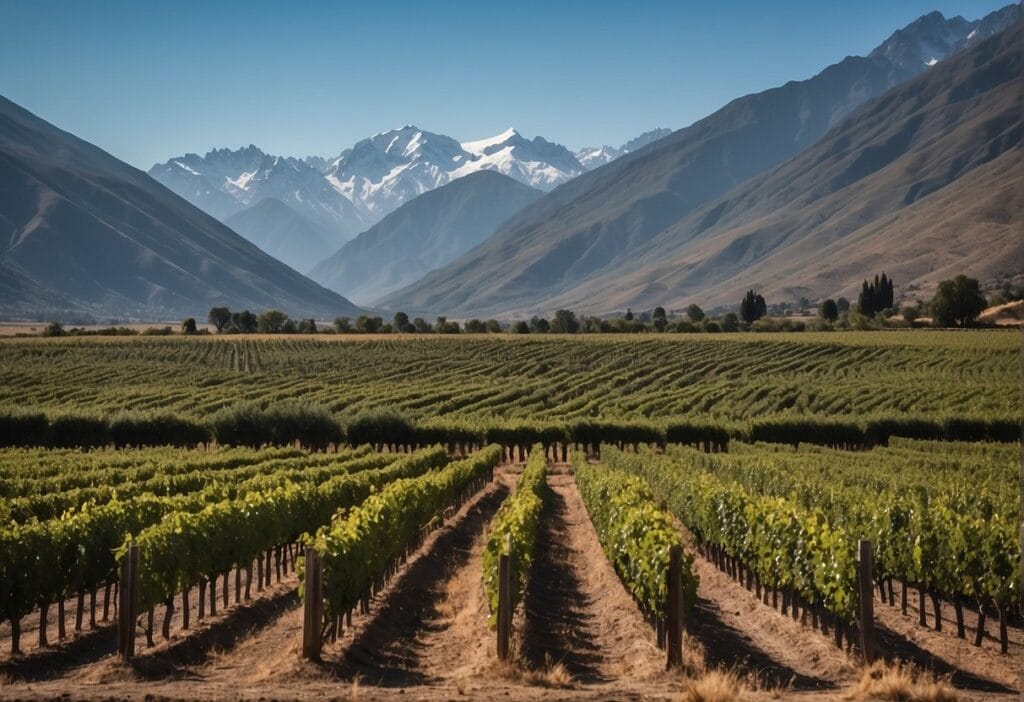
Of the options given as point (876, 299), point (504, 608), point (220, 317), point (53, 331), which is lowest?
point (504, 608)

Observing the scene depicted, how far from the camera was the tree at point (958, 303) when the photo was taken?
451 ft

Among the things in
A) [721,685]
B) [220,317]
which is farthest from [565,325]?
[721,685]

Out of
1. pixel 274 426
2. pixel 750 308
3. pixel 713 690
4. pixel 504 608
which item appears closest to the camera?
pixel 713 690

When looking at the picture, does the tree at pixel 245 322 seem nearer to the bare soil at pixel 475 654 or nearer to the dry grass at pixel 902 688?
the bare soil at pixel 475 654

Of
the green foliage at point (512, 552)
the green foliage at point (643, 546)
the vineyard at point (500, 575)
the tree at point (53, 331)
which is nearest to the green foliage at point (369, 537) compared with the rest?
the vineyard at point (500, 575)

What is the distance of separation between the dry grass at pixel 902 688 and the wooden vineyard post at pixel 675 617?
2534 mm

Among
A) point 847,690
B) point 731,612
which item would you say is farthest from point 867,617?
point 731,612

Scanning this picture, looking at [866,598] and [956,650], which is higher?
[866,598]

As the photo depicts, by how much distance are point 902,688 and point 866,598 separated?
5.88 feet

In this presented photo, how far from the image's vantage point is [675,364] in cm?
10556

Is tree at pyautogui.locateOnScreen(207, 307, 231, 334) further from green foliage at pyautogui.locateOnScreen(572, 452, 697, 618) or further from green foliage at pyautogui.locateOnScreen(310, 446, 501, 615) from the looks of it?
green foliage at pyautogui.locateOnScreen(572, 452, 697, 618)

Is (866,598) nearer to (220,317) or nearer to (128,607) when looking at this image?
(128,607)

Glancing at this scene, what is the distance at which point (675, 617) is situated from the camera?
593 inches

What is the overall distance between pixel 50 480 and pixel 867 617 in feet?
86.3
